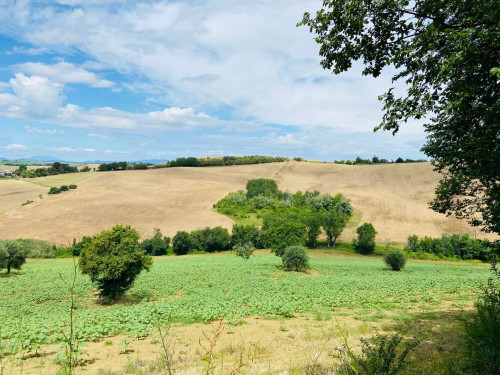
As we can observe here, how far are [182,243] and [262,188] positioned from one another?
43.5 m

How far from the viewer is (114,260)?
924 inches

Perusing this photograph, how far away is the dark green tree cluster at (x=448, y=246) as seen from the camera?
226 ft

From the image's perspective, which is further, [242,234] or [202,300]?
[242,234]

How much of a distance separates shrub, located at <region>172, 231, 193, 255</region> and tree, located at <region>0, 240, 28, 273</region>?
124 feet

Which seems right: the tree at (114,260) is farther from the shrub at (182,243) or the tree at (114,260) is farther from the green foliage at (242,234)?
the green foliage at (242,234)

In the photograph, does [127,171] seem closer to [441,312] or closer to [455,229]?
[455,229]

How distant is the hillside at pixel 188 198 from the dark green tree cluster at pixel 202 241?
15.2ft

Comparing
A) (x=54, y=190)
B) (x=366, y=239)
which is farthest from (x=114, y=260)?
(x=54, y=190)

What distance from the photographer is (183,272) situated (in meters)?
39.8

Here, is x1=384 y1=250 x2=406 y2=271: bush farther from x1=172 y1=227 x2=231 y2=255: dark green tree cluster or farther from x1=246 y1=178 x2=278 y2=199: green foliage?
x1=246 y1=178 x2=278 y2=199: green foliage

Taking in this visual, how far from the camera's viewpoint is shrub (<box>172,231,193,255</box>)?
249 ft

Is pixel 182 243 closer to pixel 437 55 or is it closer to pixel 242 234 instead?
pixel 242 234

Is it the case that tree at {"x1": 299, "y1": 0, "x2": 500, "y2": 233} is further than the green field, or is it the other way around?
Result: the green field

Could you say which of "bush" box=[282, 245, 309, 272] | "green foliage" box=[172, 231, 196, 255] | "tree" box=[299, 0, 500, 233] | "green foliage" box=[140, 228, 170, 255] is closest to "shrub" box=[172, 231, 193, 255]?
"green foliage" box=[172, 231, 196, 255]
